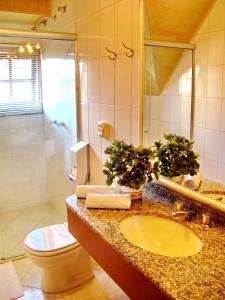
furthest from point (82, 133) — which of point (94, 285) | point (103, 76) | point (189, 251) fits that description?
point (189, 251)

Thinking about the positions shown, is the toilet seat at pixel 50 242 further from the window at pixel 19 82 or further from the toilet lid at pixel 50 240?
the window at pixel 19 82

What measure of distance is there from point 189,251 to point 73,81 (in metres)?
1.82

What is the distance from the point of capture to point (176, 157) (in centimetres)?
164

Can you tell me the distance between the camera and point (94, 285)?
236 centimetres

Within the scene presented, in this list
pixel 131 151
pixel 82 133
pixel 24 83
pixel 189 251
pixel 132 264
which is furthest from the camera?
pixel 24 83

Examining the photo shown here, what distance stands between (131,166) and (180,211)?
0.35m

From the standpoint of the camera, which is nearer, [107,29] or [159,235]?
[159,235]

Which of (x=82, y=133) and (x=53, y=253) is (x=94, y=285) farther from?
(x=82, y=133)

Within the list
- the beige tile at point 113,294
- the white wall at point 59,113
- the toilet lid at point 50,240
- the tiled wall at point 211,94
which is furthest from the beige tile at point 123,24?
the beige tile at point 113,294

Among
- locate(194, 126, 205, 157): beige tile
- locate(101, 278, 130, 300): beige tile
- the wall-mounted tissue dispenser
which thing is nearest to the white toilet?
locate(101, 278, 130, 300): beige tile

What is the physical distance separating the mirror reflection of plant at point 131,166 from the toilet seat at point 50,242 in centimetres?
76

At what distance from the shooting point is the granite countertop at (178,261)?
3.28ft

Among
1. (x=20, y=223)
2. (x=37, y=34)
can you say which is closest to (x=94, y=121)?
(x=37, y=34)

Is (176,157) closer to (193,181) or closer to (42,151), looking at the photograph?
(193,181)
